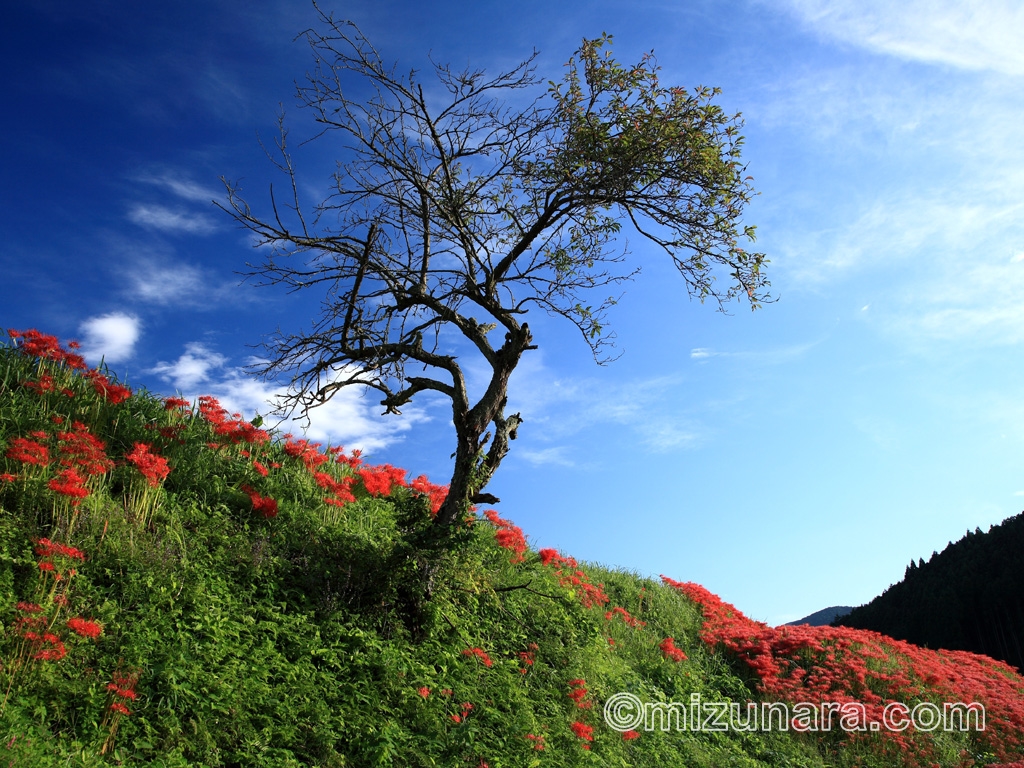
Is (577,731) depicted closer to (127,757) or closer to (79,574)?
(127,757)

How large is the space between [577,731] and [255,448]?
19.3 feet

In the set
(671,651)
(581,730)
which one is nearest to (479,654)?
(581,730)

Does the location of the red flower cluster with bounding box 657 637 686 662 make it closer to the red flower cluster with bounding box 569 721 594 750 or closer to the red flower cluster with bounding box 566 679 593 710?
the red flower cluster with bounding box 566 679 593 710

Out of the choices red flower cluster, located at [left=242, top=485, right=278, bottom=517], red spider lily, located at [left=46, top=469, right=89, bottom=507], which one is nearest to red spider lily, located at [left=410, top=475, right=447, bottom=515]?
red flower cluster, located at [left=242, top=485, right=278, bottom=517]

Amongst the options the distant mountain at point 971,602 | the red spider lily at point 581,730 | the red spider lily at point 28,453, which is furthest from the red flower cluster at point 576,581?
the distant mountain at point 971,602

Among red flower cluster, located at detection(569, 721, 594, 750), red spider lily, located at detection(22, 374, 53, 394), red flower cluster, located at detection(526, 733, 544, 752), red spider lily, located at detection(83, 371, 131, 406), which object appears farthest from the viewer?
red spider lily, located at detection(83, 371, 131, 406)

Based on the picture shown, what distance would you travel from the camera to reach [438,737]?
6.18 meters

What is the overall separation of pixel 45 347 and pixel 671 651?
33.6ft

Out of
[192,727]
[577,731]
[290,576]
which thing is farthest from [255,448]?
[577,731]

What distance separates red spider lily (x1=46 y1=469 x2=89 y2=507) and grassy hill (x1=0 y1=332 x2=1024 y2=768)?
26 millimetres

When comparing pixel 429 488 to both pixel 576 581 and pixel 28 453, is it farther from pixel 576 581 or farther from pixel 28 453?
pixel 28 453

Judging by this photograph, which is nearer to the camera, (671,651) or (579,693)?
(579,693)

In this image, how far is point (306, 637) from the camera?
6.78m

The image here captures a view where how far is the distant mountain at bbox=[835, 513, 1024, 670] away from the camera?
30.9 m
